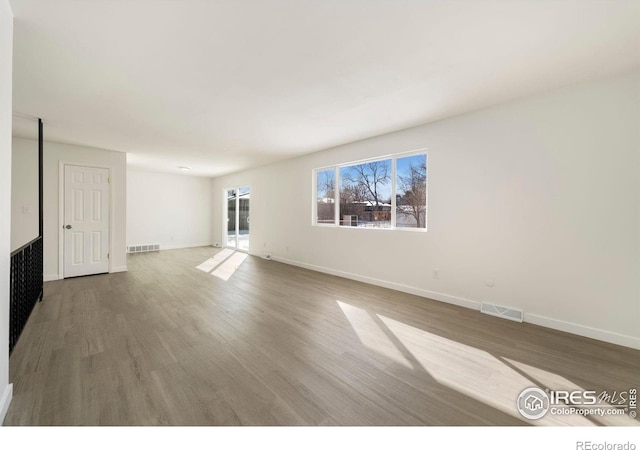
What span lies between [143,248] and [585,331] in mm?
9613

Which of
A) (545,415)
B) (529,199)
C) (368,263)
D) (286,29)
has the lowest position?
(545,415)

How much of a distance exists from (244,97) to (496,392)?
3506mm

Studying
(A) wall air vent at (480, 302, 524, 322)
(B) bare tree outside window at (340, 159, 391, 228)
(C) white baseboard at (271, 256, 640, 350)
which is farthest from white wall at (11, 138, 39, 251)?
(A) wall air vent at (480, 302, 524, 322)

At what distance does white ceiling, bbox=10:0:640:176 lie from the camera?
1.72 m

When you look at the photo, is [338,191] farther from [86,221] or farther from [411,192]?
[86,221]

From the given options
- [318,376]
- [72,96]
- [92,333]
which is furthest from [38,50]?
→ [318,376]

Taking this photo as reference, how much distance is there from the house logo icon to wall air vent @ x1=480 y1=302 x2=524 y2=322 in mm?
1383

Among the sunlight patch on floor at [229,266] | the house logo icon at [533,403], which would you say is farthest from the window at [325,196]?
the house logo icon at [533,403]

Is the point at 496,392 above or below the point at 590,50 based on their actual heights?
below

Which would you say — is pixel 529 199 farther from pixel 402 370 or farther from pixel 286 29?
pixel 286 29

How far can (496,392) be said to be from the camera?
5.88 ft

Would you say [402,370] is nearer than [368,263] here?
Yes

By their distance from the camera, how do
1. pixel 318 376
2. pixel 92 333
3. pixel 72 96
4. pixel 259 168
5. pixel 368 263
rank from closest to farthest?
pixel 318 376
pixel 92 333
pixel 72 96
pixel 368 263
pixel 259 168

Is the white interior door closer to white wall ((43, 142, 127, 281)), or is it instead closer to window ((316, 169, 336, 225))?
white wall ((43, 142, 127, 281))
